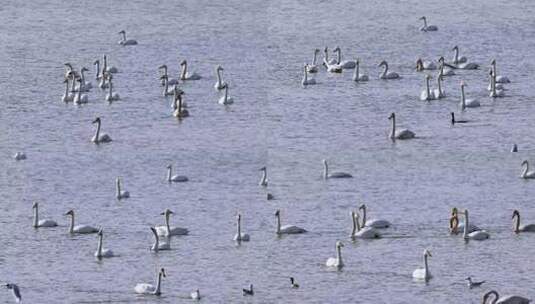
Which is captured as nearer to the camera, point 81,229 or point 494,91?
point 81,229

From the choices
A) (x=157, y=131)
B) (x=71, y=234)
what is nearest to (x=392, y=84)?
(x=157, y=131)

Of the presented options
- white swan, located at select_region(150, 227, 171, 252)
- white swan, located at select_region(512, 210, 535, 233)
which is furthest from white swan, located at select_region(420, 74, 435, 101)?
white swan, located at select_region(150, 227, 171, 252)

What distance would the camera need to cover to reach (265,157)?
60.2 metres

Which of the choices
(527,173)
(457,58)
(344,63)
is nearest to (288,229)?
(527,173)

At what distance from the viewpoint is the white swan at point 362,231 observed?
169 feet

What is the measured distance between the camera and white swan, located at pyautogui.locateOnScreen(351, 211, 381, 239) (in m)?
51.6

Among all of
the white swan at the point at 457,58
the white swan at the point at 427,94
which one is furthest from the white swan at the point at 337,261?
the white swan at the point at 457,58

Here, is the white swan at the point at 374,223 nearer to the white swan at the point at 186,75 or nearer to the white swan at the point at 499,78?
the white swan at the point at 499,78

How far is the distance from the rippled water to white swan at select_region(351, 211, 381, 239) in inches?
9.7

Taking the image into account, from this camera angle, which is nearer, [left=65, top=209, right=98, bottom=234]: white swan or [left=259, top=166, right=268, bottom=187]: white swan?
[left=65, top=209, right=98, bottom=234]: white swan

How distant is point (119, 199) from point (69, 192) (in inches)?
64.4

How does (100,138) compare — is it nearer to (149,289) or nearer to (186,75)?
(186,75)

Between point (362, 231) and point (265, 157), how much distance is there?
8986 mm

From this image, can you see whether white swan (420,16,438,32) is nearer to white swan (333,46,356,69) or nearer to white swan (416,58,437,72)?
white swan (333,46,356,69)
